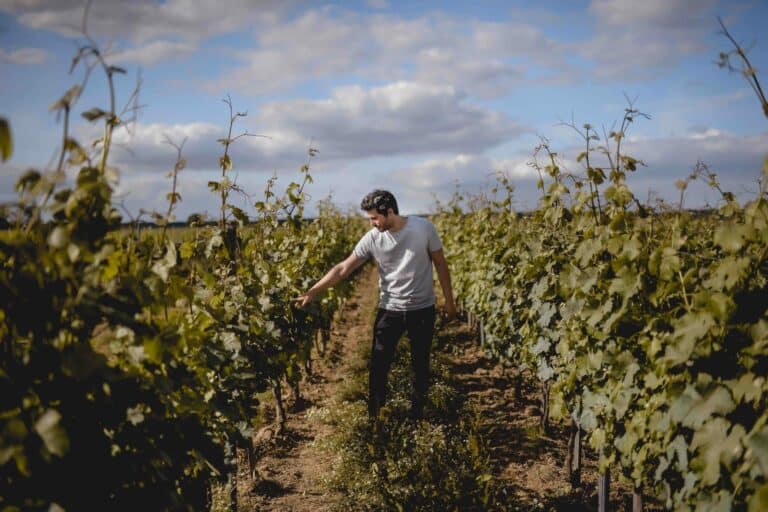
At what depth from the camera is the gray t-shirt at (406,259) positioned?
4.51 meters

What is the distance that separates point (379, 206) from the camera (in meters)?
4.35

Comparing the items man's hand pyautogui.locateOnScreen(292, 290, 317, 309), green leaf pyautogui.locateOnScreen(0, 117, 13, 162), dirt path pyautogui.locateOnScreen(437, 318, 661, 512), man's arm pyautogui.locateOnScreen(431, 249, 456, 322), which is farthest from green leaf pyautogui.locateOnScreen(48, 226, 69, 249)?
dirt path pyautogui.locateOnScreen(437, 318, 661, 512)

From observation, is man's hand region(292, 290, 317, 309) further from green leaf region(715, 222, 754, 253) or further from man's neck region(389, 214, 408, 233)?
green leaf region(715, 222, 754, 253)

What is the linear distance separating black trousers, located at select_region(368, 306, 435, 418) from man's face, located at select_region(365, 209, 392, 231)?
767 mm

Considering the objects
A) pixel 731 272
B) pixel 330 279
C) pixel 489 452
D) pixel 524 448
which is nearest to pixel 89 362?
pixel 731 272

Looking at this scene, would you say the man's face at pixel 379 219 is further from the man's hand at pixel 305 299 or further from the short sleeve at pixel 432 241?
the man's hand at pixel 305 299

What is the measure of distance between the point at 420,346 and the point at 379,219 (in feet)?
3.98

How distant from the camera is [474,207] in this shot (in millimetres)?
9844

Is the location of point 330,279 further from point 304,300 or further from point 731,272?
point 731,272

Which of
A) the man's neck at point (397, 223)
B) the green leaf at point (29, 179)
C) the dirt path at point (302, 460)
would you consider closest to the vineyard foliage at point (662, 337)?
the man's neck at point (397, 223)

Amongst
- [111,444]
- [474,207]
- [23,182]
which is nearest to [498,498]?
[111,444]

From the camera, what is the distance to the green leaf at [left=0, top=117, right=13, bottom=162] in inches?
56.4

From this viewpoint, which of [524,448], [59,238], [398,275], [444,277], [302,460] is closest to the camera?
[59,238]

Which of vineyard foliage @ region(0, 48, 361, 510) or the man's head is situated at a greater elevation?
the man's head
